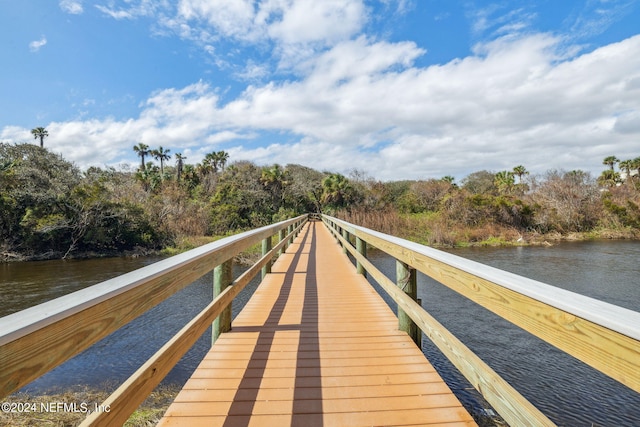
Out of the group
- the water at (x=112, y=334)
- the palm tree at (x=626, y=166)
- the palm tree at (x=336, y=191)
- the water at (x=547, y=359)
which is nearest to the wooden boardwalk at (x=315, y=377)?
the water at (x=547, y=359)

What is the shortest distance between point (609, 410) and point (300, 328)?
5.33m

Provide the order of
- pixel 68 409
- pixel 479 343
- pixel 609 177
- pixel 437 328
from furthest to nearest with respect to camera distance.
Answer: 1. pixel 609 177
2. pixel 479 343
3. pixel 68 409
4. pixel 437 328

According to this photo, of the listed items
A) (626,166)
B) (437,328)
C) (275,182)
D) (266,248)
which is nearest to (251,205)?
(275,182)

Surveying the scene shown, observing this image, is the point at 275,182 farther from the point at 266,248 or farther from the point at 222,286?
the point at 222,286

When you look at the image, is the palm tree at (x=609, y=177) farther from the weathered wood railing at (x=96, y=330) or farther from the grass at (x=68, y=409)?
the weathered wood railing at (x=96, y=330)

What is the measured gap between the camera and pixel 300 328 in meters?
3.27

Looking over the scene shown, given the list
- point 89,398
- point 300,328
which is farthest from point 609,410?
point 89,398

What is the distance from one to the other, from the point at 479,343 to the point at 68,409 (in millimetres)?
7440

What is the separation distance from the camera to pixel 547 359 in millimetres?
6668

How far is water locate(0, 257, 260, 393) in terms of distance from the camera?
6344 millimetres

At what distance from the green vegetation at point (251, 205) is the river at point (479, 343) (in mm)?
5272

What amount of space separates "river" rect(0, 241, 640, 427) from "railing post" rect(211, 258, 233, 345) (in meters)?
3.97

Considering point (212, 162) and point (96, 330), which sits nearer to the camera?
point (96, 330)

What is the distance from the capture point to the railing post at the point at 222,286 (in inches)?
112
